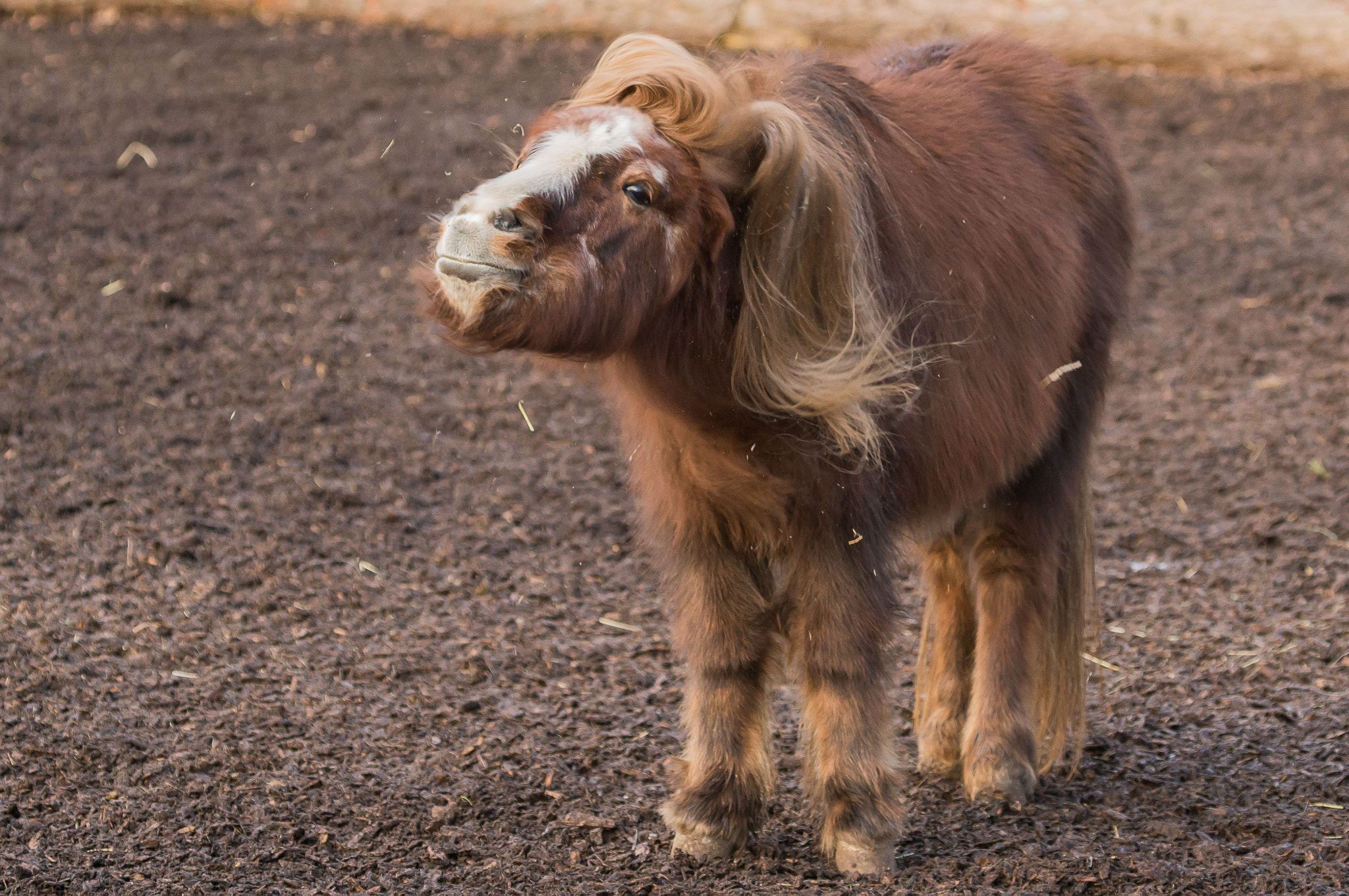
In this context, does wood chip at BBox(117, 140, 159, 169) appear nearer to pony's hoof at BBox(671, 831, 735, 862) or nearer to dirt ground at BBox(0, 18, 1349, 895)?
dirt ground at BBox(0, 18, 1349, 895)

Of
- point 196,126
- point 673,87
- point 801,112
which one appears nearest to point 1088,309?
point 801,112

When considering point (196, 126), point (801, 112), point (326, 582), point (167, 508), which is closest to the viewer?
point (801, 112)

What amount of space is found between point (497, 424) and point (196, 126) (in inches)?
144

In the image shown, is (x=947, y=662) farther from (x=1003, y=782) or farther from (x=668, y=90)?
(x=668, y=90)

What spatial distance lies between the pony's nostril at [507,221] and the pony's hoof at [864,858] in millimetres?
1603

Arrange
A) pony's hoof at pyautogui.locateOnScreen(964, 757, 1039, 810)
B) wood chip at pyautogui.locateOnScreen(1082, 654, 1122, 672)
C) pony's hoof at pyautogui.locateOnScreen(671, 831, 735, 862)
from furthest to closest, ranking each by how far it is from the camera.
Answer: wood chip at pyautogui.locateOnScreen(1082, 654, 1122, 672)
pony's hoof at pyautogui.locateOnScreen(964, 757, 1039, 810)
pony's hoof at pyautogui.locateOnScreen(671, 831, 735, 862)

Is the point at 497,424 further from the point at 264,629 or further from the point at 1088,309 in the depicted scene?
the point at 1088,309

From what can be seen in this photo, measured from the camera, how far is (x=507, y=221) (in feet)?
7.68

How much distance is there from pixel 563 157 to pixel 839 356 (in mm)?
637

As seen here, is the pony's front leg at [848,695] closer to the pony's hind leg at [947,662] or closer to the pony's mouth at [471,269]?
the pony's hind leg at [947,662]

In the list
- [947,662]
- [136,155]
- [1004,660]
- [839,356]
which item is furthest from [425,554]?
[136,155]

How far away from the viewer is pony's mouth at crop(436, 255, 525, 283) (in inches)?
91.7

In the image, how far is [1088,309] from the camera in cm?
354

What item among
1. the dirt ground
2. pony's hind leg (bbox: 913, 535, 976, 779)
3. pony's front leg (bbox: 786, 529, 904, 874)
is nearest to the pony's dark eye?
pony's front leg (bbox: 786, 529, 904, 874)
